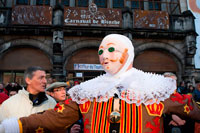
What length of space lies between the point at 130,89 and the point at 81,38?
28.1ft

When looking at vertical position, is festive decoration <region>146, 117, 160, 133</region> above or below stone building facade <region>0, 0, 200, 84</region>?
below

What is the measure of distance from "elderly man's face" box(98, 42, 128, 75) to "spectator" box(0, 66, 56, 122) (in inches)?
49.2

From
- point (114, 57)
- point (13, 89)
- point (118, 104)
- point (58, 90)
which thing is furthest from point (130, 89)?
point (13, 89)

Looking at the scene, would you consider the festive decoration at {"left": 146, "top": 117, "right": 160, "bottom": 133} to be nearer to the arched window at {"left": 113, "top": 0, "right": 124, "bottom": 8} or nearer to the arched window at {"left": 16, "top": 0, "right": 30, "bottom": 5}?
the arched window at {"left": 113, "top": 0, "right": 124, "bottom": 8}

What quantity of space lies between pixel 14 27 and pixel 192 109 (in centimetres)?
970

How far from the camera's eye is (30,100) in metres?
2.45

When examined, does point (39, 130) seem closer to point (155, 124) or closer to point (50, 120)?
point (50, 120)

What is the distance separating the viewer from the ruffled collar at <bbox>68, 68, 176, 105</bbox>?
1503 mm

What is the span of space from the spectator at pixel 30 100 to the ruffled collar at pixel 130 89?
96 centimetres

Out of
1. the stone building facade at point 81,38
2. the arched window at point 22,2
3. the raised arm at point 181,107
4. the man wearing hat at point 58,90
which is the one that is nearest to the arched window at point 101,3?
the stone building facade at point 81,38

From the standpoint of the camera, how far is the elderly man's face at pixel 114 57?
1650 millimetres

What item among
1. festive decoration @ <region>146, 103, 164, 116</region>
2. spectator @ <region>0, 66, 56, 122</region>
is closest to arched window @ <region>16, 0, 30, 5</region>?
spectator @ <region>0, 66, 56, 122</region>

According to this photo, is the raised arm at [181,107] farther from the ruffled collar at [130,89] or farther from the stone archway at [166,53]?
the stone archway at [166,53]

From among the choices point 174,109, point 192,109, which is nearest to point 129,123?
point 174,109
